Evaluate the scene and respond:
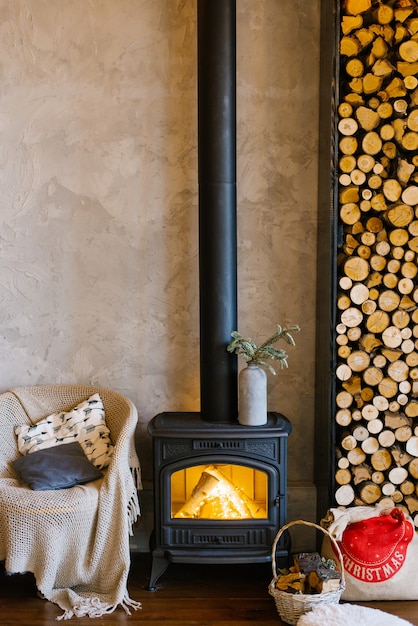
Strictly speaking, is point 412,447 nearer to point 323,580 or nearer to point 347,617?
point 323,580

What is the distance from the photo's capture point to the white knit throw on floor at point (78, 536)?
2686mm

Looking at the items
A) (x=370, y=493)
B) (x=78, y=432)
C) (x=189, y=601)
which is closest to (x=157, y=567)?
(x=189, y=601)

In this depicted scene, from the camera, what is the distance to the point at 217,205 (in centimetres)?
304

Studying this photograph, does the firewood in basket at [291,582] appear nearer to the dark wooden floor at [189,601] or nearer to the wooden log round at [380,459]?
the dark wooden floor at [189,601]

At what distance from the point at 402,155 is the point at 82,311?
167cm

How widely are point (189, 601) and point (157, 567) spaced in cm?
21

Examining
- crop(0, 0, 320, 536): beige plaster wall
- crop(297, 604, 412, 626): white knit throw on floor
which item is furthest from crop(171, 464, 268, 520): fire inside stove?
crop(297, 604, 412, 626): white knit throw on floor

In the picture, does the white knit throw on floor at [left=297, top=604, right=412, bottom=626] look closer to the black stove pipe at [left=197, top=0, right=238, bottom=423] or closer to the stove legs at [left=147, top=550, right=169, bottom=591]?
the stove legs at [left=147, top=550, right=169, bottom=591]

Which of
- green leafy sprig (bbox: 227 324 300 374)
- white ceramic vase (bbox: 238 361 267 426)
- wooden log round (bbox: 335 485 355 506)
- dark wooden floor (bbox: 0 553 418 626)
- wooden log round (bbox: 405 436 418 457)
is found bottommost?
dark wooden floor (bbox: 0 553 418 626)

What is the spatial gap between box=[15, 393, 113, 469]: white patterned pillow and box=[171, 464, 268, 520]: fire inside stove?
0.36 meters

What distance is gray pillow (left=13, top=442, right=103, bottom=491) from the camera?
2854mm

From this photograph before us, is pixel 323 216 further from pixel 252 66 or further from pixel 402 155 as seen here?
pixel 252 66

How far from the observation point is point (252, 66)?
3.25m

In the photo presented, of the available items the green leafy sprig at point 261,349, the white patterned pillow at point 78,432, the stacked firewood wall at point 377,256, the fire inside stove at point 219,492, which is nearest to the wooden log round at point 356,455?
the stacked firewood wall at point 377,256
